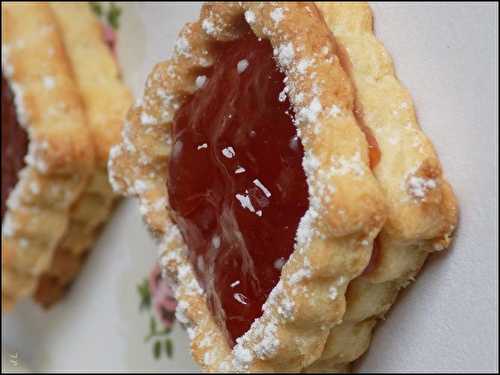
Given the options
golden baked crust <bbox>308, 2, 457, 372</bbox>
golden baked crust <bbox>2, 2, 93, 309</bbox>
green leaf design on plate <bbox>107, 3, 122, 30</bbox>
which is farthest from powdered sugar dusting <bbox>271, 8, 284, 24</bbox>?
green leaf design on plate <bbox>107, 3, 122, 30</bbox>

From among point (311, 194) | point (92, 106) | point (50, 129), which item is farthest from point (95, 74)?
point (311, 194)

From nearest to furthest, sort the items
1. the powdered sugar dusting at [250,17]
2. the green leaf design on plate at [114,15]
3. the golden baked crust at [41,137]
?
1. the powdered sugar dusting at [250,17]
2. the golden baked crust at [41,137]
3. the green leaf design on plate at [114,15]

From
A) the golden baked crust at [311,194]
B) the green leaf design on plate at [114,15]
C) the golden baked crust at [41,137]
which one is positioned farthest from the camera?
the green leaf design on plate at [114,15]

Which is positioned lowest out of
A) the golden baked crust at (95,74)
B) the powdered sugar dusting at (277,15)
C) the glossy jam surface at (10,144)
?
the glossy jam surface at (10,144)

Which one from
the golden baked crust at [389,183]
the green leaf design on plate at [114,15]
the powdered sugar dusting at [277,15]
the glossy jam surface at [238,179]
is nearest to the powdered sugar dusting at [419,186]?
the golden baked crust at [389,183]

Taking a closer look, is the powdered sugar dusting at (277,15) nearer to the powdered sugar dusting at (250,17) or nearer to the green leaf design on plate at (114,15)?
the powdered sugar dusting at (250,17)

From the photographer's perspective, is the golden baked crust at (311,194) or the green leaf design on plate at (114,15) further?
the green leaf design on plate at (114,15)
